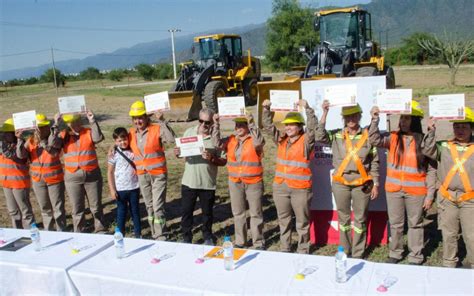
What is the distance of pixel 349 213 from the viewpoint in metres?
4.71

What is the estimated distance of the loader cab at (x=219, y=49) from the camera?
1683 cm

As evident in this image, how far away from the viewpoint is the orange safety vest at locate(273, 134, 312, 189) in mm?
4629

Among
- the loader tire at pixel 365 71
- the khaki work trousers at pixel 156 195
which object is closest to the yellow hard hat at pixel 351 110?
the khaki work trousers at pixel 156 195

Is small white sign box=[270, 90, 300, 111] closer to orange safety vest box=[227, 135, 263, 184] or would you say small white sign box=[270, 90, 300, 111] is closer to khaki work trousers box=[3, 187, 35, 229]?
orange safety vest box=[227, 135, 263, 184]

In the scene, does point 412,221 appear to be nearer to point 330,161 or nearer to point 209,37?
point 330,161

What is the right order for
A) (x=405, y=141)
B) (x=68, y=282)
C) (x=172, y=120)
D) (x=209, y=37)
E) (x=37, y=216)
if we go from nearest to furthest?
(x=68, y=282) → (x=405, y=141) → (x=37, y=216) → (x=172, y=120) → (x=209, y=37)

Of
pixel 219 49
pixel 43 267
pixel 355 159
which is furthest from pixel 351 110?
pixel 219 49

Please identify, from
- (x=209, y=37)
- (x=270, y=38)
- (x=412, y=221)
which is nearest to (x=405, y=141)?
(x=412, y=221)

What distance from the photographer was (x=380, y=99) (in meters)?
4.05

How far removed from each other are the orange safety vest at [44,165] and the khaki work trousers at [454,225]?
4400 millimetres

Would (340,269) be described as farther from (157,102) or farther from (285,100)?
(157,102)

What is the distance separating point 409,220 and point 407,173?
19.5 inches

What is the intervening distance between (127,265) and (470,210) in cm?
288

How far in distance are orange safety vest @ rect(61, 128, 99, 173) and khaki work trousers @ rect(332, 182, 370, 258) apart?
2947 millimetres
